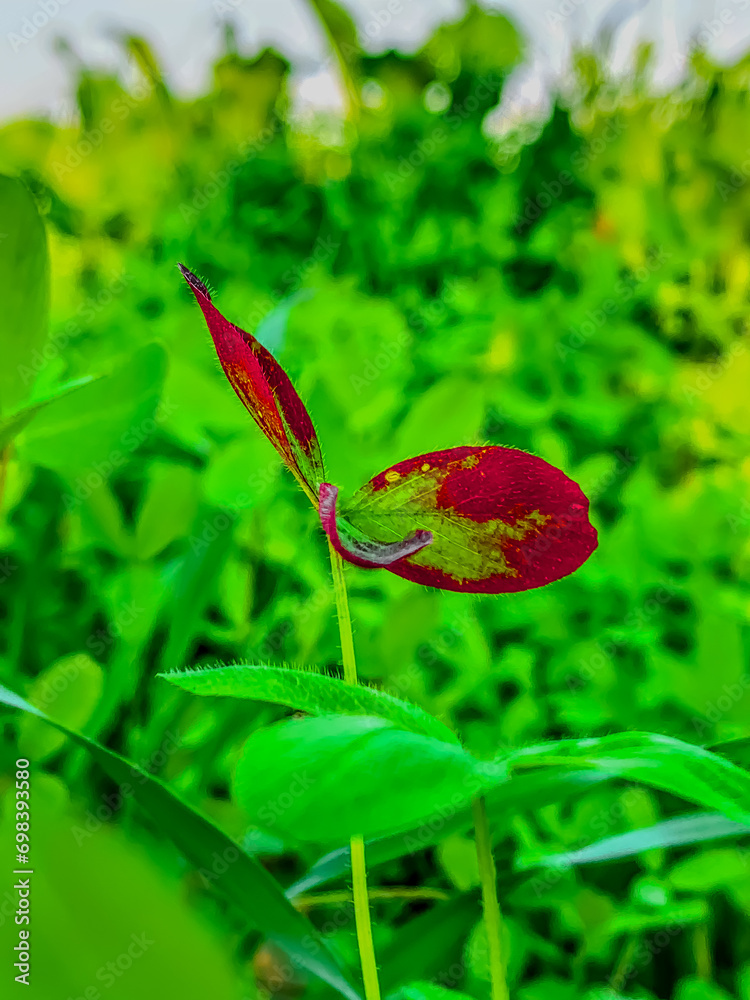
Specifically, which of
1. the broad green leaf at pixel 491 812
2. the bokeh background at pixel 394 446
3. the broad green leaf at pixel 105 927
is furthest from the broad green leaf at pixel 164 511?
the broad green leaf at pixel 105 927

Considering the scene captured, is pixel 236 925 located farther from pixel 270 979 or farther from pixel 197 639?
pixel 197 639

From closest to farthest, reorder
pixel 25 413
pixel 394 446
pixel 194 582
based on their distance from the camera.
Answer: pixel 25 413, pixel 194 582, pixel 394 446

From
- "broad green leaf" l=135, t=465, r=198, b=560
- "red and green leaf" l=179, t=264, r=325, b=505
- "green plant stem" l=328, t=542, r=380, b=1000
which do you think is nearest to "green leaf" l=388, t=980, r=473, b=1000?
"green plant stem" l=328, t=542, r=380, b=1000

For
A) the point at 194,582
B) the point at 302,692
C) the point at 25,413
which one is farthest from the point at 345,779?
the point at 194,582

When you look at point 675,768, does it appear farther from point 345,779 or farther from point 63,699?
point 63,699

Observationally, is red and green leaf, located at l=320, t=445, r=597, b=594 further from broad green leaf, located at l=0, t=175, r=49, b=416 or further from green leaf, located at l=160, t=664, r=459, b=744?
broad green leaf, located at l=0, t=175, r=49, b=416

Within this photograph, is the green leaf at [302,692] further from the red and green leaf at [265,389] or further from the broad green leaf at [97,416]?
the broad green leaf at [97,416]
